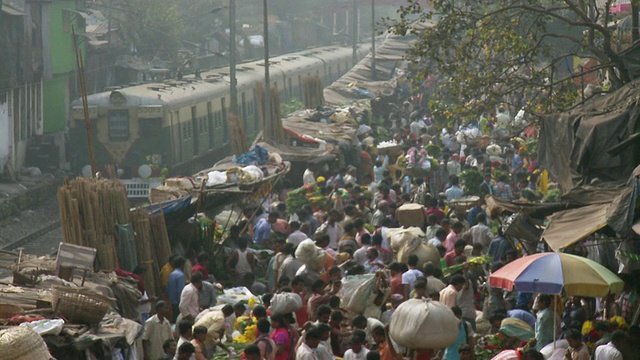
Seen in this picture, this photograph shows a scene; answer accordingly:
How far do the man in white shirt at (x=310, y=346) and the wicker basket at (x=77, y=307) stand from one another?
68.5 inches

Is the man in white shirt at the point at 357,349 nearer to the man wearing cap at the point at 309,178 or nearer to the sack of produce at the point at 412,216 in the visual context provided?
the sack of produce at the point at 412,216

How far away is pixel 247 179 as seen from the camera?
2070 cm

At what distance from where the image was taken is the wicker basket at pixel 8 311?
10961 mm

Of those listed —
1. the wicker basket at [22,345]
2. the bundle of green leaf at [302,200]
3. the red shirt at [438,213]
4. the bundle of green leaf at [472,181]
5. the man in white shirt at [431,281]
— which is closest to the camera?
the wicker basket at [22,345]

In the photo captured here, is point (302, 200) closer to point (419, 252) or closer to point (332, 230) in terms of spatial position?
point (332, 230)

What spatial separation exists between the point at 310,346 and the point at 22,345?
2.34m

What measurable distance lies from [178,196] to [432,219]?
361 centimetres

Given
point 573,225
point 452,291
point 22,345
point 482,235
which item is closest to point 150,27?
point 482,235

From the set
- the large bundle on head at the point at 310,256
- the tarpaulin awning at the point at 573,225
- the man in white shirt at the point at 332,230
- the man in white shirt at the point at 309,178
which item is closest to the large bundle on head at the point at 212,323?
the large bundle on head at the point at 310,256

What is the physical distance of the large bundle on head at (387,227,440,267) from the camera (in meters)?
15.1

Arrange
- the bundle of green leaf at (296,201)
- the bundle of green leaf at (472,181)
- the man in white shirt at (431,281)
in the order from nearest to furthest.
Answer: the man in white shirt at (431,281) < the bundle of green leaf at (296,201) < the bundle of green leaf at (472,181)

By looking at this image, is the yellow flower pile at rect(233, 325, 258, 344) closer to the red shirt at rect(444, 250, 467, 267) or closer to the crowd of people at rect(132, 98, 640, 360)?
the crowd of people at rect(132, 98, 640, 360)

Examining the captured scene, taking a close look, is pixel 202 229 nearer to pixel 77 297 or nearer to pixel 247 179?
pixel 247 179

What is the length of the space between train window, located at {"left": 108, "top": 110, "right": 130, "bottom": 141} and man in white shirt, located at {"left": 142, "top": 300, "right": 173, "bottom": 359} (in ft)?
60.9
